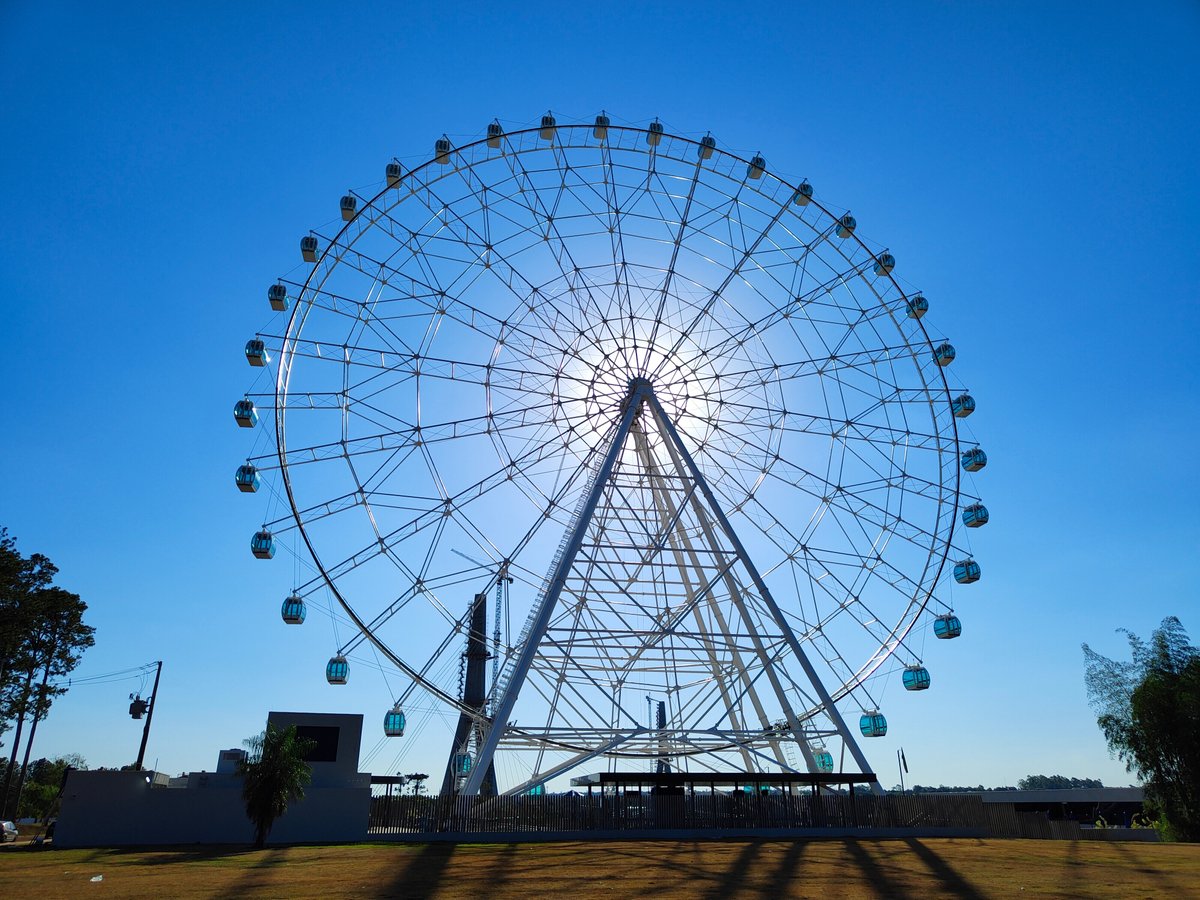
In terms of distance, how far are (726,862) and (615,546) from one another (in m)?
13.2

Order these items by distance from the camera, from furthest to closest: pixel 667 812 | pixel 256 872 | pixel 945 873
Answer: pixel 667 812, pixel 256 872, pixel 945 873

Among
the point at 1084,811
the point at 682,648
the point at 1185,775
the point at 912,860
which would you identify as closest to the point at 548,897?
the point at 912,860

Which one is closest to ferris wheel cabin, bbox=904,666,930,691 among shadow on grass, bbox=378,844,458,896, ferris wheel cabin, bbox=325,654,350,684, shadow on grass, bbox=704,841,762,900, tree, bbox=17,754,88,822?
shadow on grass, bbox=704,841,762,900

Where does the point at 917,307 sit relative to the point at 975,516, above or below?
above

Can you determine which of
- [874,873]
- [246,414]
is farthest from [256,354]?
[874,873]

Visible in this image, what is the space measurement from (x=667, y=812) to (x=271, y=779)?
12731 mm

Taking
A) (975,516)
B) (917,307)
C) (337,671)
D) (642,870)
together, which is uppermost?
(917,307)

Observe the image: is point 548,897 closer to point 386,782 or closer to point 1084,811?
point 386,782

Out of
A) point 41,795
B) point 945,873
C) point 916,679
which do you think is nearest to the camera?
point 945,873

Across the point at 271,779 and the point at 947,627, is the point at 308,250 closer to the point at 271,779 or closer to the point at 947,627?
the point at 271,779

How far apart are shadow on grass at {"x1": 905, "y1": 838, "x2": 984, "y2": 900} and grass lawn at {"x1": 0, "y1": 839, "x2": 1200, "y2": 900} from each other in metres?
0.04

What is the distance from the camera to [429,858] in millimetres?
20266

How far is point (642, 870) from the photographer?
1798cm

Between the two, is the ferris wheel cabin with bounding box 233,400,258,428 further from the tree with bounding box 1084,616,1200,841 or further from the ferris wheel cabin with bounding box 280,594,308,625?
the tree with bounding box 1084,616,1200,841
